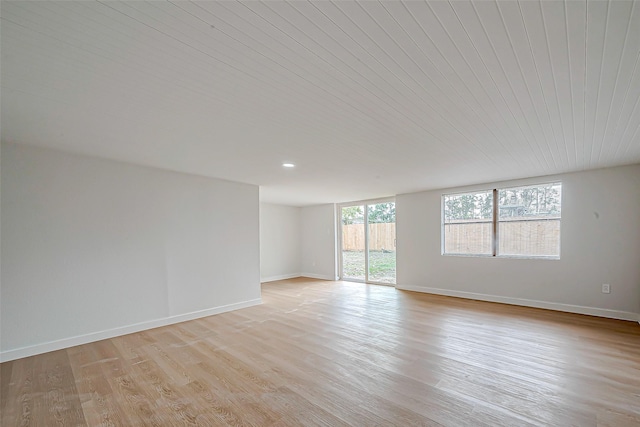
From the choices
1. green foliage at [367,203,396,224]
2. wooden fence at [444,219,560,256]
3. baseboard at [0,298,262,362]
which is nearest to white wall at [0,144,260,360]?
baseboard at [0,298,262,362]

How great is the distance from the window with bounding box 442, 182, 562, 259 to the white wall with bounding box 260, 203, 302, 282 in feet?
14.7

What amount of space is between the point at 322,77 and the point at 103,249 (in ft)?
11.9

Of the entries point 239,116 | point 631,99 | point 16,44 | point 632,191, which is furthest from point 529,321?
point 16,44

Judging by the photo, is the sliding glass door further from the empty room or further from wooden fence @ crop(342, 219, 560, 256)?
the empty room

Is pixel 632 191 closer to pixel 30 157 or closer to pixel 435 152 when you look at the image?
pixel 435 152

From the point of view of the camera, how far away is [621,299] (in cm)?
401

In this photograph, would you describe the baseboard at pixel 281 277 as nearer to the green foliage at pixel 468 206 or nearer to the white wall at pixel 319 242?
the white wall at pixel 319 242

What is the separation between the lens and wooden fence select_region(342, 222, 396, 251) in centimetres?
686

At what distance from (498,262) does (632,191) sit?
82.1 inches

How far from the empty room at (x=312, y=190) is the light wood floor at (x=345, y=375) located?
0.08ft

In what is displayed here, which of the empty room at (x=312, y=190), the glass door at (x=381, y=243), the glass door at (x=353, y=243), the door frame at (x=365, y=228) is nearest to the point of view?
the empty room at (x=312, y=190)

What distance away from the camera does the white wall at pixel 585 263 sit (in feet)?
13.0

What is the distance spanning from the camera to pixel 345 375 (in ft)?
8.21

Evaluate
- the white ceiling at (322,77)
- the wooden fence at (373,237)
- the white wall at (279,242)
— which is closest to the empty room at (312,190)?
the white ceiling at (322,77)
